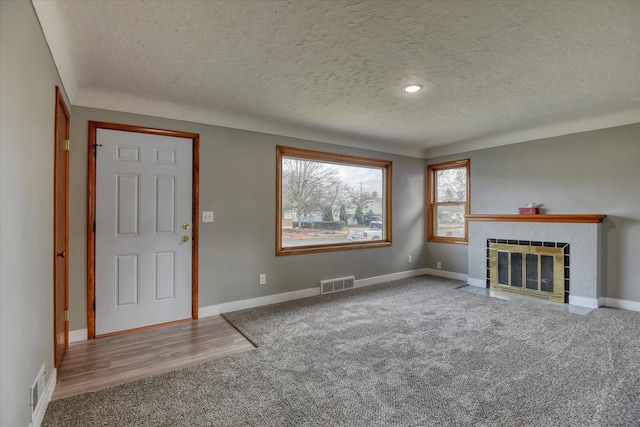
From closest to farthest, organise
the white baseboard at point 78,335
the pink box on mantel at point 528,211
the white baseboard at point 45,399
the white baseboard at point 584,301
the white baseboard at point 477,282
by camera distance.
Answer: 1. the white baseboard at point 45,399
2. the white baseboard at point 78,335
3. the white baseboard at point 584,301
4. the pink box on mantel at point 528,211
5. the white baseboard at point 477,282

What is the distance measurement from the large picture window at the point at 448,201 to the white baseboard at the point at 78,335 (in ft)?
17.1

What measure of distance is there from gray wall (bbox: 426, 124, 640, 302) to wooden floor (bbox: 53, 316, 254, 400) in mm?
4336

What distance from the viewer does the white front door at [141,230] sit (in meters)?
3.08

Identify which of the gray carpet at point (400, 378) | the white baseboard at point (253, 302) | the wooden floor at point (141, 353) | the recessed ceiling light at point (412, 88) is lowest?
the wooden floor at point (141, 353)

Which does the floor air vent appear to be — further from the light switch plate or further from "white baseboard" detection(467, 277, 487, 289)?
"white baseboard" detection(467, 277, 487, 289)

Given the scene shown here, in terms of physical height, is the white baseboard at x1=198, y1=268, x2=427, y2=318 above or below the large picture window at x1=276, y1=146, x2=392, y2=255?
below

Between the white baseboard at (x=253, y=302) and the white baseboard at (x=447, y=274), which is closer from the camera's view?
the white baseboard at (x=253, y=302)

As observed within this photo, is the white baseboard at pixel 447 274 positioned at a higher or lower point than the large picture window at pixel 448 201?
lower

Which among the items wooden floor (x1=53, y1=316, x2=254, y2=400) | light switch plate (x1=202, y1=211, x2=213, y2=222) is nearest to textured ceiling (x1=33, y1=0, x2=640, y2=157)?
light switch plate (x1=202, y1=211, x2=213, y2=222)

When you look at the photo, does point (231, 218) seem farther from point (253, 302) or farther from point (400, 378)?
point (400, 378)

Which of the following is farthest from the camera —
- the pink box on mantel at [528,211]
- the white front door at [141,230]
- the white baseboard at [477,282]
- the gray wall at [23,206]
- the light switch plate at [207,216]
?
the white baseboard at [477,282]

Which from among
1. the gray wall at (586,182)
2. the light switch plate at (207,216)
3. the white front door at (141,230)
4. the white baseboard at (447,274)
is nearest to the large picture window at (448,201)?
the gray wall at (586,182)

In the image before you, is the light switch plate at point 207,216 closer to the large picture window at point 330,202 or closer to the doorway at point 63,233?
the large picture window at point 330,202

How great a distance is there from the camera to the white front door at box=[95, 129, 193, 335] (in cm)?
308
